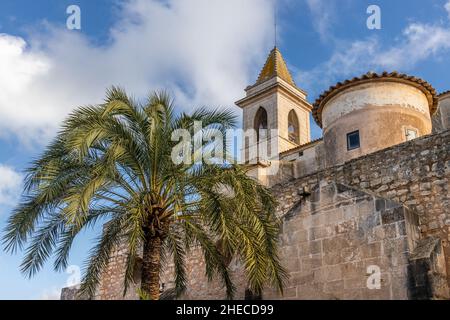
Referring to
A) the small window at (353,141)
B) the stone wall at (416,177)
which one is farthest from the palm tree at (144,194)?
the small window at (353,141)

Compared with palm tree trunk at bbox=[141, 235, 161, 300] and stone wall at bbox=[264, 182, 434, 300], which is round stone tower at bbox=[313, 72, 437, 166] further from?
palm tree trunk at bbox=[141, 235, 161, 300]

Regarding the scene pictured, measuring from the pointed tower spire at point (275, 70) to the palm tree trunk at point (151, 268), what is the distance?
25005mm

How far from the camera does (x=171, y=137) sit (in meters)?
10.6

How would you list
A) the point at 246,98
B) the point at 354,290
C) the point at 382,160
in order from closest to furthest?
the point at 354,290
the point at 382,160
the point at 246,98

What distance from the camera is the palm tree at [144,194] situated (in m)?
9.67

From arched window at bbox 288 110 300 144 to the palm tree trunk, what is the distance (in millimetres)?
24655

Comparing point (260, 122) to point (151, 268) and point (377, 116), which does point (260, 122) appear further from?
point (151, 268)

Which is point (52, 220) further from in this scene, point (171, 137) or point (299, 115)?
point (299, 115)

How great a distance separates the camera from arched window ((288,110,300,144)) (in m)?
34.1

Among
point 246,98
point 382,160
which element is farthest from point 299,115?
point 382,160

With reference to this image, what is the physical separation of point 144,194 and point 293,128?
2530cm

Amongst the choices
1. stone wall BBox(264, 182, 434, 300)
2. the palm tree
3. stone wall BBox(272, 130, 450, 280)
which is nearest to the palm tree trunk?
the palm tree

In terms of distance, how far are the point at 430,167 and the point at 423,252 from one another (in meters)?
2.04

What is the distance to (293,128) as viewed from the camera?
3438cm
